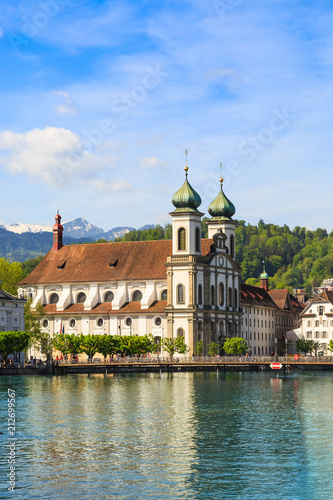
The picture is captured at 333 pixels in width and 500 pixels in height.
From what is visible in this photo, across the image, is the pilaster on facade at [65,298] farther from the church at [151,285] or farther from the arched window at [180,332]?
the arched window at [180,332]

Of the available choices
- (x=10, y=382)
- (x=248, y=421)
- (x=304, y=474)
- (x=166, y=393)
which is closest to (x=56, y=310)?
(x=10, y=382)

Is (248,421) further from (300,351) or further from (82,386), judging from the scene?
(300,351)

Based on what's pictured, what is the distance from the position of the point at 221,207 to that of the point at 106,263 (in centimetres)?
2085

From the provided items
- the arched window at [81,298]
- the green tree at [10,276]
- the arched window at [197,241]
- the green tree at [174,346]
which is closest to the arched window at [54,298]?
the arched window at [81,298]

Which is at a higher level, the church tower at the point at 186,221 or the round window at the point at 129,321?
the church tower at the point at 186,221

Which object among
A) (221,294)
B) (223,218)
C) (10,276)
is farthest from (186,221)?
(10,276)

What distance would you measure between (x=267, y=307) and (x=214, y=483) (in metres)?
121

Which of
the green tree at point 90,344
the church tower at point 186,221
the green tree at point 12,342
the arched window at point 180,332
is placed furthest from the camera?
the church tower at point 186,221

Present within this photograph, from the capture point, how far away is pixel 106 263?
136 metres

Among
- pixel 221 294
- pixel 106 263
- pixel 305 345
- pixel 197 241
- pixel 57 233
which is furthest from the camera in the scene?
pixel 305 345

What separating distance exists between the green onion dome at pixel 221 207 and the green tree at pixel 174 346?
29856 mm

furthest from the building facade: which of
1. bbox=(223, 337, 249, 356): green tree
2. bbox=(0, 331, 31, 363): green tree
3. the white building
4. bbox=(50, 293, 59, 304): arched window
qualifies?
the white building

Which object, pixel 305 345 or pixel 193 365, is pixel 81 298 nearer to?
A: pixel 193 365

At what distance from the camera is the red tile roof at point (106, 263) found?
431ft
